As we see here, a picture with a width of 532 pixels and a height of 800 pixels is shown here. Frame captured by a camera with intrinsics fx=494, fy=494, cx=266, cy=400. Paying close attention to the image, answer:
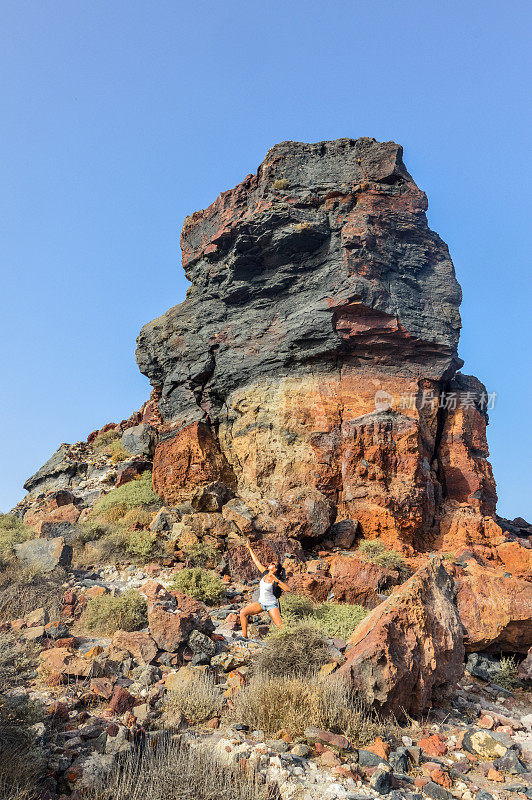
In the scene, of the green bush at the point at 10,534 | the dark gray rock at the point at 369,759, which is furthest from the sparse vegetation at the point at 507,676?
the green bush at the point at 10,534

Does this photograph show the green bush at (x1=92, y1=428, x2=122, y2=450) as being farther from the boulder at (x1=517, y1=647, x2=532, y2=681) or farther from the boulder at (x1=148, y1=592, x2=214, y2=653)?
the boulder at (x1=517, y1=647, x2=532, y2=681)

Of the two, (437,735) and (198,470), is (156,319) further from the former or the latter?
(437,735)

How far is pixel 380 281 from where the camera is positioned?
15367mm

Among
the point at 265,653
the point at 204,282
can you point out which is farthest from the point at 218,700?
the point at 204,282

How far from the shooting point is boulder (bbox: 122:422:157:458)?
19.8 meters

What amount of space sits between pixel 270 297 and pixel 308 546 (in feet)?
27.6

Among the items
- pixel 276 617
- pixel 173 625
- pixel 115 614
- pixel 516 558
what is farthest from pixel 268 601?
pixel 516 558

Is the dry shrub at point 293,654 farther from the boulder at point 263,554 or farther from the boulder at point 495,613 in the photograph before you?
the boulder at point 263,554

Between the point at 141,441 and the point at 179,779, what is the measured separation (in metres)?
16.8

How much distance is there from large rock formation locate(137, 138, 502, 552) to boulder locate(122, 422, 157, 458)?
65.9 inches

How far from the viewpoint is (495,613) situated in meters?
8.15

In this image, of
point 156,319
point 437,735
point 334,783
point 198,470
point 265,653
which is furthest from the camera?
point 156,319

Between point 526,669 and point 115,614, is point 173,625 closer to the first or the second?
point 115,614

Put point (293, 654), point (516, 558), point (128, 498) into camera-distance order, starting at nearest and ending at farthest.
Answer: point (293, 654) → point (516, 558) → point (128, 498)
